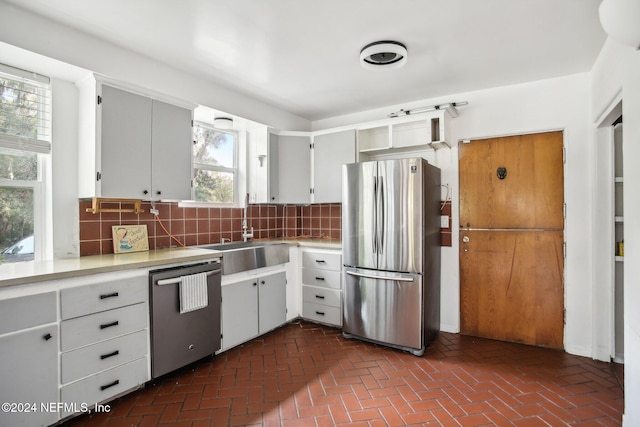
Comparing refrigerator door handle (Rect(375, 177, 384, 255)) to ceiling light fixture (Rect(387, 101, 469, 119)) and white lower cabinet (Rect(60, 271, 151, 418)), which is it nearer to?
ceiling light fixture (Rect(387, 101, 469, 119))

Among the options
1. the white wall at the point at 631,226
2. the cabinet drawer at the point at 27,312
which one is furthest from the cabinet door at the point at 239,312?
the white wall at the point at 631,226

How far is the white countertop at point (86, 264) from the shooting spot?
5.53 ft

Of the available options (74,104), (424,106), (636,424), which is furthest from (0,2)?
(636,424)

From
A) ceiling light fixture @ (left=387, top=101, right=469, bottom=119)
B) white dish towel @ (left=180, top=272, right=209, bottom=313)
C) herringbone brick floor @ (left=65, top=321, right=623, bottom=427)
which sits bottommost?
herringbone brick floor @ (left=65, top=321, right=623, bottom=427)

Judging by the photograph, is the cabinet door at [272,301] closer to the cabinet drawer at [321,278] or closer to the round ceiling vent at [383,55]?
the cabinet drawer at [321,278]

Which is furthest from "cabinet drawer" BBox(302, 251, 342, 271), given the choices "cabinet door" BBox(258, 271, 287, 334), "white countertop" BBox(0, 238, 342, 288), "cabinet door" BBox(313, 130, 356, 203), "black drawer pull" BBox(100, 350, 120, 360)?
"black drawer pull" BBox(100, 350, 120, 360)

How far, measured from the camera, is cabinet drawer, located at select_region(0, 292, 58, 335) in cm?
159

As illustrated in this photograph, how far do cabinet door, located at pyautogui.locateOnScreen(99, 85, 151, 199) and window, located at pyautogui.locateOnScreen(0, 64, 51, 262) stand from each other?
44 centimetres

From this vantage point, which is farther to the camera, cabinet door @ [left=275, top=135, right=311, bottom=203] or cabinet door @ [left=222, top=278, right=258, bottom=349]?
cabinet door @ [left=275, top=135, right=311, bottom=203]

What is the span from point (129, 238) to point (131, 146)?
778mm

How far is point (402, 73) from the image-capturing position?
2844 mm

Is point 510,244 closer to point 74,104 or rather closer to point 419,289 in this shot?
point 419,289

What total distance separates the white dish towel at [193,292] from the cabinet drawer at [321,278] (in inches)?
49.4

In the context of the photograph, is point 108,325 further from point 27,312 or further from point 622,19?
point 622,19
